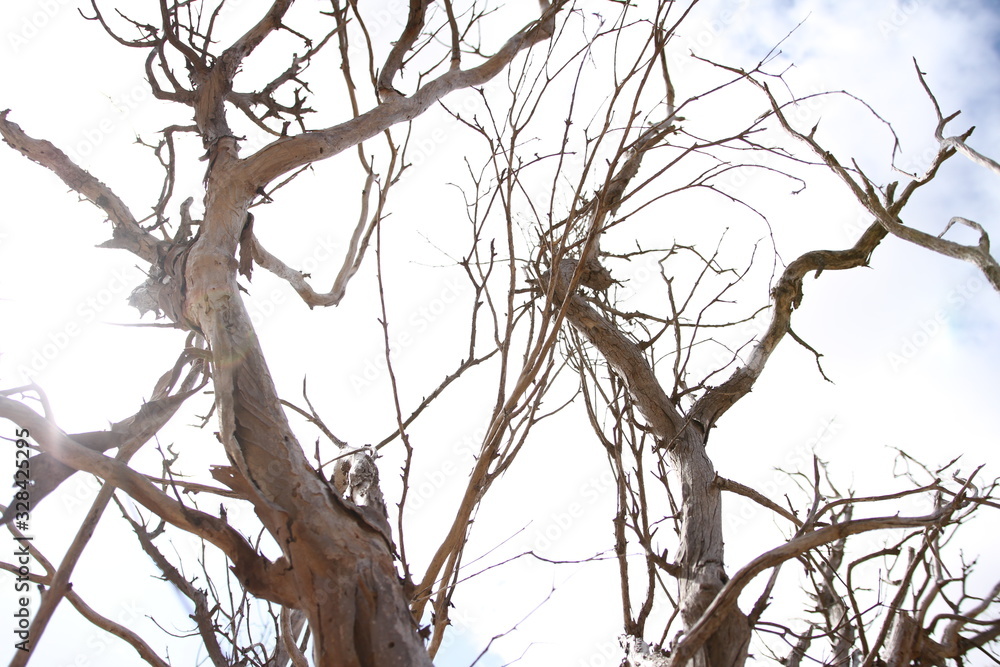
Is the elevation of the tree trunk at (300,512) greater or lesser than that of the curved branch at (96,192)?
lesser

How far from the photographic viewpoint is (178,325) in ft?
4.91

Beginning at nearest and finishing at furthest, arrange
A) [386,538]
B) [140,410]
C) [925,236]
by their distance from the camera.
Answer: [386,538], [140,410], [925,236]

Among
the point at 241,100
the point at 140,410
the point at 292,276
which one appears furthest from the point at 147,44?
the point at 140,410

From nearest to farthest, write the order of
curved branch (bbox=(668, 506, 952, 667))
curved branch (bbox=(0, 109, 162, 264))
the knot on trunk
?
→ curved branch (bbox=(668, 506, 952, 667)), the knot on trunk, curved branch (bbox=(0, 109, 162, 264))

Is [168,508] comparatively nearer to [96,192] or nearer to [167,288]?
[167,288]

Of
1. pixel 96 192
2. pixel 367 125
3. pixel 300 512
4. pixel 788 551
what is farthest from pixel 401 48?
pixel 788 551

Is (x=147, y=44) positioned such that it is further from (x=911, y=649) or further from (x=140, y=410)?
(x=911, y=649)

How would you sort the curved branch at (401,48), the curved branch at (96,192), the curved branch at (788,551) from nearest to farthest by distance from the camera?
the curved branch at (788,551)
the curved branch at (96,192)
the curved branch at (401,48)

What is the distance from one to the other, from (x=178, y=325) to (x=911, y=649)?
1761 millimetres

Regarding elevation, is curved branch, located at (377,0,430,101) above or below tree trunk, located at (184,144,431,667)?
above

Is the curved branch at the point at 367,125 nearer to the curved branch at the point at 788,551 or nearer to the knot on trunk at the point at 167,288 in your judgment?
the knot on trunk at the point at 167,288

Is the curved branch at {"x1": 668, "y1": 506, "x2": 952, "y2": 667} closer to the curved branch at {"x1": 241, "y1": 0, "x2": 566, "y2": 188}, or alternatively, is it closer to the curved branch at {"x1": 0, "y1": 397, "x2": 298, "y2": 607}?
the curved branch at {"x1": 0, "y1": 397, "x2": 298, "y2": 607}

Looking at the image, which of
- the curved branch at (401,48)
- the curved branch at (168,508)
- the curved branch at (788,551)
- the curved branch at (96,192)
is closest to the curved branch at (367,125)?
the curved branch at (401,48)

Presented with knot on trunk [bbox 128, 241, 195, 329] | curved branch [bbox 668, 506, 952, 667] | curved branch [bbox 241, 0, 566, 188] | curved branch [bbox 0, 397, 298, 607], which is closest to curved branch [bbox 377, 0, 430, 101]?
curved branch [bbox 241, 0, 566, 188]
